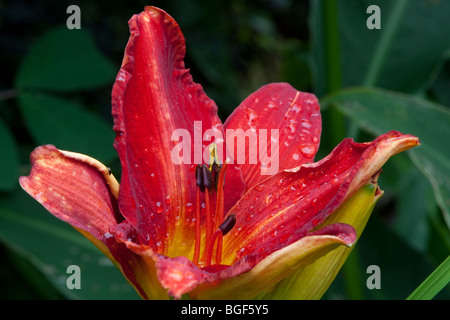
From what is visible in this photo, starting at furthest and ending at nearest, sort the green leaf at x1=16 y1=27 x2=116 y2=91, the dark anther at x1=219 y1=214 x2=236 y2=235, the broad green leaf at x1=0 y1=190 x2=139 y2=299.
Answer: the green leaf at x1=16 y1=27 x2=116 y2=91
the broad green leaf at x1=0 y1=190 x2=139 y2=299
the dark anther at x1=219 y1=214 x2=236 y2=235

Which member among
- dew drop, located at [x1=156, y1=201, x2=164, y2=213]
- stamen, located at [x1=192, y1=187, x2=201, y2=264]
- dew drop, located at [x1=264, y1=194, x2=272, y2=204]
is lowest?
stamen, located at [x1=192, y1=187, x2=201, y2=264]

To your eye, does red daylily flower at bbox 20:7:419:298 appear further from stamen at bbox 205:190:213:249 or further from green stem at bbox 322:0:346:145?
green stem at bbox 322:0:346:145

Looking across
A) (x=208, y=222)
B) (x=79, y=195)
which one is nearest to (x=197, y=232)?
Answer: (x=208, y=222)

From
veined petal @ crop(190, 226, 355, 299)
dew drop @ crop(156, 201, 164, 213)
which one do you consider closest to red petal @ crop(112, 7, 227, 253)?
dew drop @ crop(156, 201, 164, 213)

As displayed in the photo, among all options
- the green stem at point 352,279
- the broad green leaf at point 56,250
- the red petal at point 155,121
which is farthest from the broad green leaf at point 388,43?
the red petal at point 155,121

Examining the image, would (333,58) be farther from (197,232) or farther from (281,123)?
(197,232)

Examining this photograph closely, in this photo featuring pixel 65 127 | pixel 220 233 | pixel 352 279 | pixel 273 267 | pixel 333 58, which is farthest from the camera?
pixel 333 58

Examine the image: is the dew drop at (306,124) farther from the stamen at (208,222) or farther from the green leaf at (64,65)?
the green leaf at (64,65)
